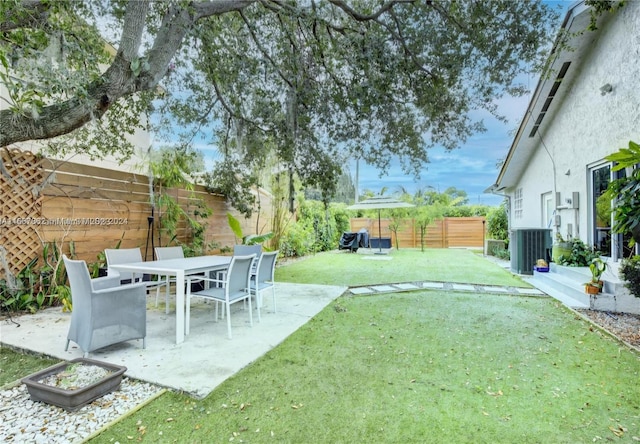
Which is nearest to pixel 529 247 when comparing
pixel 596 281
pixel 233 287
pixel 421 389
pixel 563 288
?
pixel 563 288

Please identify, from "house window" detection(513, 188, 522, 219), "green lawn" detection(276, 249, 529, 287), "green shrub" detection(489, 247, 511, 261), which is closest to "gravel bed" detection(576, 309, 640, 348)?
"green lawn" detection(276, 249, 529, 287)

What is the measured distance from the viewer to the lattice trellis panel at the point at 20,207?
190 inches

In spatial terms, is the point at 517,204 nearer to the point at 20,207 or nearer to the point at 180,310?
the point at 180,310

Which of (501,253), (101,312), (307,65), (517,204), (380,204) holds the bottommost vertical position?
(501,253)

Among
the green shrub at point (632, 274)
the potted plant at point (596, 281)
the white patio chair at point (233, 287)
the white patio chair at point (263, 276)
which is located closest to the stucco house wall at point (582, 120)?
the potted plant at point (596, 281)

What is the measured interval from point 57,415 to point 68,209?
420cm

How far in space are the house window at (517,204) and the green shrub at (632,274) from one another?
6793 mm

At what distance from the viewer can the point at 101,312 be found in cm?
327

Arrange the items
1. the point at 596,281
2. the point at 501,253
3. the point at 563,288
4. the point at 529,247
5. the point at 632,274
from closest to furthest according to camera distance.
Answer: the point at 632,274, the point at 596,281, the point at 563,288, the point at 529,247, the point at 501,253

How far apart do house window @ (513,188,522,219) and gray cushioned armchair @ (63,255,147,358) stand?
36.4 feet

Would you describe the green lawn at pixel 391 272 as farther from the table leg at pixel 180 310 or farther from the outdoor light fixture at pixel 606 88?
the table leg at pixel 180 310

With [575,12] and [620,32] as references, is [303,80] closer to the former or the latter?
[575,12]

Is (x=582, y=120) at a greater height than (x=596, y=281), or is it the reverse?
(x=582, y=120)

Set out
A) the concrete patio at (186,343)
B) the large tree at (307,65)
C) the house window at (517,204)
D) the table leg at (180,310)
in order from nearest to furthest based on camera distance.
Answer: the concrete patio at (186,343)
the large tree at (307,65)
the table leg at (180,310)
the house window at (517,204)
